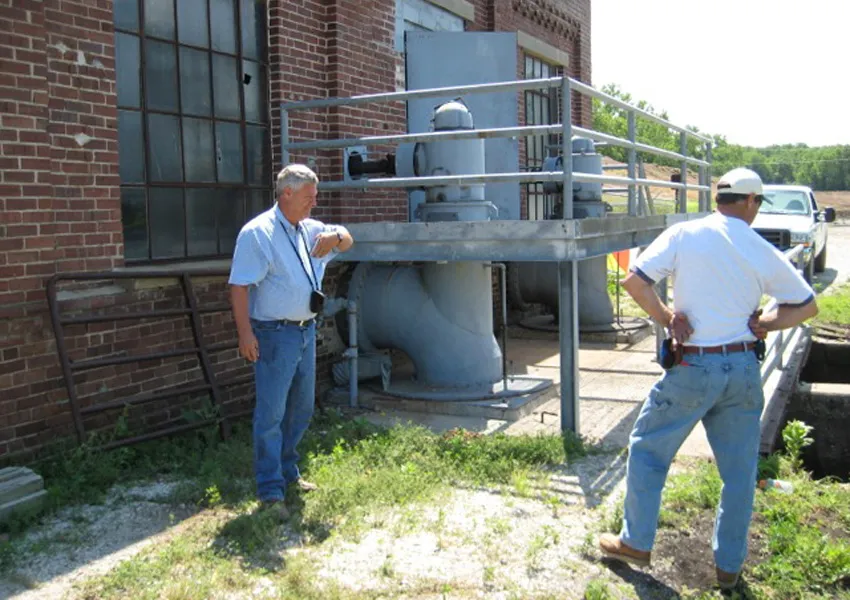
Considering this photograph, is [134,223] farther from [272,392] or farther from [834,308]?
[834,308]

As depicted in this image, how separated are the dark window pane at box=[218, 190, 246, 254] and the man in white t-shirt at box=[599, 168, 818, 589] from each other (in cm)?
405

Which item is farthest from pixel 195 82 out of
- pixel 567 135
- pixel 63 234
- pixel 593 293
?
pixel 593 293

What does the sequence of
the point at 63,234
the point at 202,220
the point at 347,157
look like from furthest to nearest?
the point at 347,157
the point at 202,220
the point at 63,234

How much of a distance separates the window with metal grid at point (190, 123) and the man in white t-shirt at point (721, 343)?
389 cm

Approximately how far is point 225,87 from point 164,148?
0.87m

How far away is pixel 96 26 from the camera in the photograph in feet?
19.5

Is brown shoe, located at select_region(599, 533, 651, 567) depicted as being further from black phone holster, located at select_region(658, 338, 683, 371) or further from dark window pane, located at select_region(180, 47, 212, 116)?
dark window pane, located at select_region(180, 47, 212, 116)

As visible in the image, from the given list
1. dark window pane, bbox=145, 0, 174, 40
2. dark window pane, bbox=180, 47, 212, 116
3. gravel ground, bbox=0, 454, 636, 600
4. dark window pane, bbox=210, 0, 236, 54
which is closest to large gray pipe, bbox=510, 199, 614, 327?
dark window pane, bbox=210, 0, 236, 54

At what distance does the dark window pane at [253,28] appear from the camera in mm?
7375

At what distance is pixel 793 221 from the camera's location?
1867cm

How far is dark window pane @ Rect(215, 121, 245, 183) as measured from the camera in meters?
7.18

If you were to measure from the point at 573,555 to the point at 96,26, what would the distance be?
445cm

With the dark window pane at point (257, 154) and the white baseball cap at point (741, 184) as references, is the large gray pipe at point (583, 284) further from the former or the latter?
the white baseball cap at point (741, 184)

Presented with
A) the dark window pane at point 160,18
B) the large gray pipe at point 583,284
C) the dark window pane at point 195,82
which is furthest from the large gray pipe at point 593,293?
the dark window pane at point 160,18
